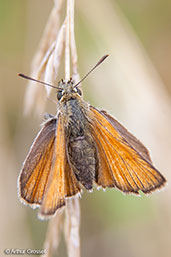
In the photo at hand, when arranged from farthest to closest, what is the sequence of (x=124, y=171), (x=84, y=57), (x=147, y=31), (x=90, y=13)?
(x=147, y=31) < (x=84, y=57) < (x=90, y=13) < (x=124, y=171)

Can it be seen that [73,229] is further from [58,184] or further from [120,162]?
[120,162]

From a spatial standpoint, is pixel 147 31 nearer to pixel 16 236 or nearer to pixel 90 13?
pixel 90 13

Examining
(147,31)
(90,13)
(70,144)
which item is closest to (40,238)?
(70,144)

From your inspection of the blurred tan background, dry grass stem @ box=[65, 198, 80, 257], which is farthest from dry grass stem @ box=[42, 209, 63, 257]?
the blurred tan background

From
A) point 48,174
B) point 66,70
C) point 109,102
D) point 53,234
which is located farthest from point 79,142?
point 109,102

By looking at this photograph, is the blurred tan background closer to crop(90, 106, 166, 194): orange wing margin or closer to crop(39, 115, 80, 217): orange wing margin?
crop(90, 106, 166, 194): orange wing margin

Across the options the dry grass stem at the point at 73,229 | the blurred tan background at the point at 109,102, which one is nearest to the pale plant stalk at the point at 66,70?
the dry grass stem at the point at 73,229

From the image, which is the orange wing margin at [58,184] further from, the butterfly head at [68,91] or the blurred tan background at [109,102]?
the blurred tan background at [109,102]
